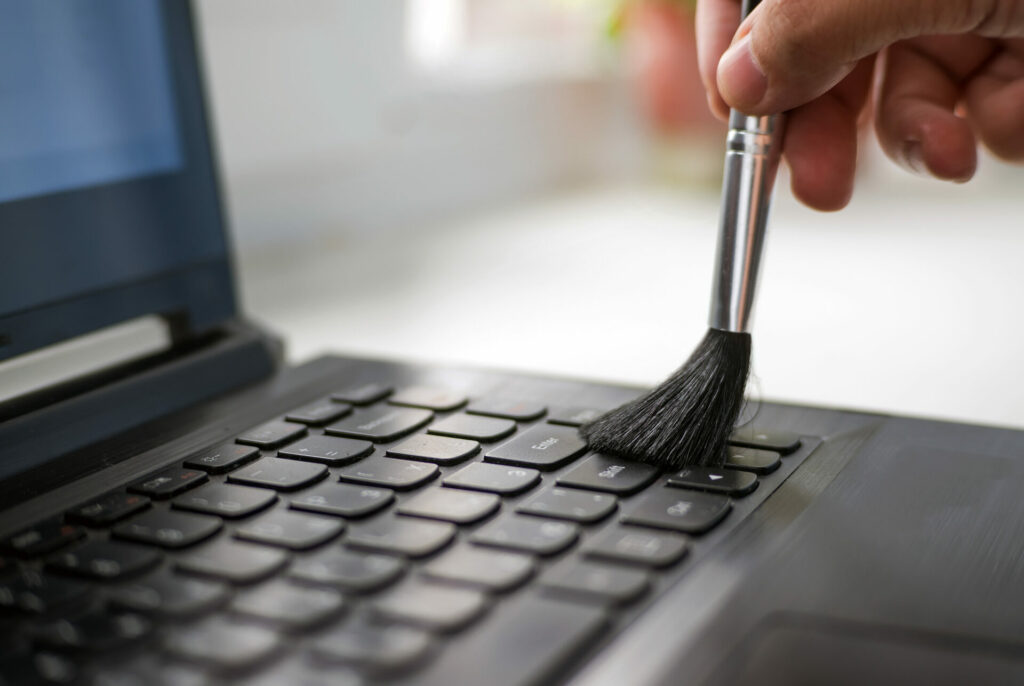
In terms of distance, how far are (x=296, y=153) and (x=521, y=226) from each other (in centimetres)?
27

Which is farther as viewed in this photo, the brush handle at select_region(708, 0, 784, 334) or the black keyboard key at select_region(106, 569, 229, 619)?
the brush handle at select_region(708, 0, 784, 334)

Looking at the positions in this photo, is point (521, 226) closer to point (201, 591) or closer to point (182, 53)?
point (182, 53)

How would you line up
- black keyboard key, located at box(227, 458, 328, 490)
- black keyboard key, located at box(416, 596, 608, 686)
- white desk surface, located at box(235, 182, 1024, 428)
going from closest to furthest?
black keyboard key, located at box(416, 596, 608, 686) < black keyboard key, located at box(227, 458, 328, 490) < white desk surface, located at box(235, 182, 1024, 428)

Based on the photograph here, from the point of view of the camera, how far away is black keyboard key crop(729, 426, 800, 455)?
0.36m

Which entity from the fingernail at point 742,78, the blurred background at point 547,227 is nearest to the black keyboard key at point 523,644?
the fingernail at point 742,78

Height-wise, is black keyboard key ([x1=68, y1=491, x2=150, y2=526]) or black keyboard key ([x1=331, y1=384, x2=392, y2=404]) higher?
black keyboard key ([x1=68, y1=491, x2=150, y2=526])

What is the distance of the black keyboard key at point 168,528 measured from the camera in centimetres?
28

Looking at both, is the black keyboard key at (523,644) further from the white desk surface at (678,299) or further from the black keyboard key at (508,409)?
the white desk surface at (678,299)

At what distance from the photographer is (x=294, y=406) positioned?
41cm

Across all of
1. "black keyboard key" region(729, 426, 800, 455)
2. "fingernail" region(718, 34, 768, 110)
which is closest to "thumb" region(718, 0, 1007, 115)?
"fingernail" region(718, 34, 768, 110)

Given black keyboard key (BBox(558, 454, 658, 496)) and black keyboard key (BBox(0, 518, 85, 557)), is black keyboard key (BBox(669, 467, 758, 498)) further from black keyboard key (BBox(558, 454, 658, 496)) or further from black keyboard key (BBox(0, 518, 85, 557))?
black keyboard key (BBox(0, 518, 85, 557))

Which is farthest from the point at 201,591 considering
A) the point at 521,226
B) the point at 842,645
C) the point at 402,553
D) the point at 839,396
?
the point at 521,226

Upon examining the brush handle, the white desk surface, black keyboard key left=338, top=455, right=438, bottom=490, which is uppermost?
the brush handle

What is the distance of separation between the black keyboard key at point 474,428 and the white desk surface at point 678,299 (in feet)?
0.54
